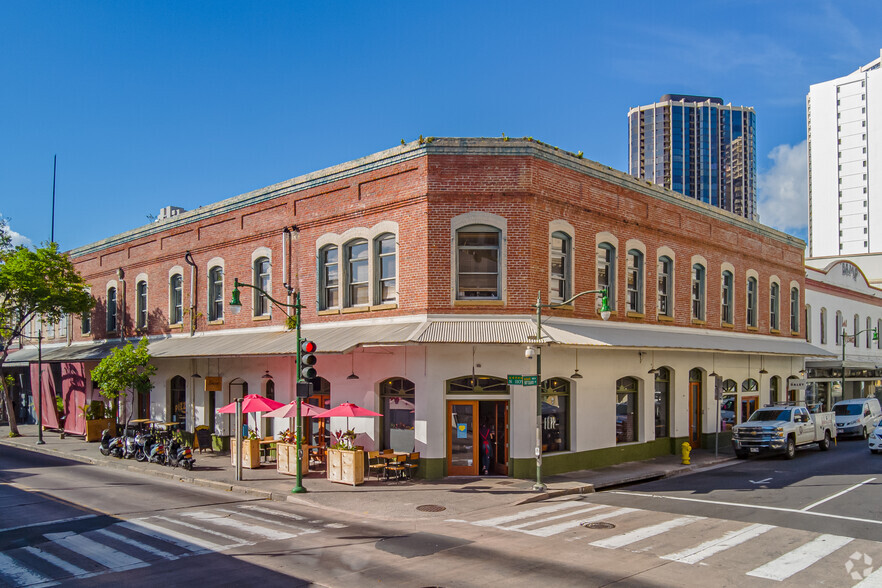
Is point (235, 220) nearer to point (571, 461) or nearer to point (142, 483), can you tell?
point (142, 483)

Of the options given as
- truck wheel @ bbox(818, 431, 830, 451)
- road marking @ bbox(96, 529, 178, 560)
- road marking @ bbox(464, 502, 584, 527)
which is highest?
road marking @ bbox(96, 529, 178, 560)

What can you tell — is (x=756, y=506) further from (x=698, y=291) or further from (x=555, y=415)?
(x=698, y=291)

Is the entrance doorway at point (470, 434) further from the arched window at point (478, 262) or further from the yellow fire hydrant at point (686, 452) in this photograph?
the yellow fire hydrant at point (686, 452)

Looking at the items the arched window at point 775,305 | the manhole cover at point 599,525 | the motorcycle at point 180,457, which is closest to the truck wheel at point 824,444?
the arched window at point 775,305

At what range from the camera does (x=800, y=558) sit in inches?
453

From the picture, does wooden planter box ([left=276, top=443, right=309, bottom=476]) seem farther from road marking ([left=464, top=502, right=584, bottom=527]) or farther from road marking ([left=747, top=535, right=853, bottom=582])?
road marking ([left=747, top=535, right=853, bottom=582])

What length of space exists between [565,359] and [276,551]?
1147 centimetres

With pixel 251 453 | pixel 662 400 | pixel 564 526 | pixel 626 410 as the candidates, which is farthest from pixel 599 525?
pixel 662 400

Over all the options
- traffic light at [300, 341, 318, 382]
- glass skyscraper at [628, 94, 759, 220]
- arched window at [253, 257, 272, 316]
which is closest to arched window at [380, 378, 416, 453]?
traffic light at [300, 341, 318, 382]

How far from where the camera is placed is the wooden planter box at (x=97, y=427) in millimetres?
31325

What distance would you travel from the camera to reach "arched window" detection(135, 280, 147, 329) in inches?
1293

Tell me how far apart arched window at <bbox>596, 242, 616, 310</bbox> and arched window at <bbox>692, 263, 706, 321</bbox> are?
617cm

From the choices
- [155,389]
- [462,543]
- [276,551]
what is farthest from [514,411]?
[155,389]

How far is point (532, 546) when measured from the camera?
40.5ft
